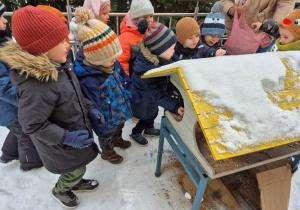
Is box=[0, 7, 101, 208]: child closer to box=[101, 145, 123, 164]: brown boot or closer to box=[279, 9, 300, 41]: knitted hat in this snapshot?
box=[101, 145, 123, 164]: brown boot

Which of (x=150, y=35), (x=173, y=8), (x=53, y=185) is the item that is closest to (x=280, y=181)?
(x=150, y=35)

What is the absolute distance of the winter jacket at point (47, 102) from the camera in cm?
112

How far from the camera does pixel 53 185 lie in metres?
1.97

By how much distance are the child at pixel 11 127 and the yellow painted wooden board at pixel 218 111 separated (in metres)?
1.28

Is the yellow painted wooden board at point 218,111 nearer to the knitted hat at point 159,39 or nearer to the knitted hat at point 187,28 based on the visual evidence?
the knitted hat at point 159,39

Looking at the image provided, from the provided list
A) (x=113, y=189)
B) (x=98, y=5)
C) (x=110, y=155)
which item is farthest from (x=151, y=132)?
(x=98, y=5)

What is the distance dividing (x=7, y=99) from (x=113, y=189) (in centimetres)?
128

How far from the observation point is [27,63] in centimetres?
110

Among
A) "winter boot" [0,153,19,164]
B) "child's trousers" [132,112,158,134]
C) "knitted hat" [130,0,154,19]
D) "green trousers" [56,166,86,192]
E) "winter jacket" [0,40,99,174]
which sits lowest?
"winter boot" [0,153,19,164]

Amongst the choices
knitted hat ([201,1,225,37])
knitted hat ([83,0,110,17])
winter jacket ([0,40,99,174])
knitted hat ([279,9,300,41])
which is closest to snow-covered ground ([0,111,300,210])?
winter jacket ([0,40,99,174])

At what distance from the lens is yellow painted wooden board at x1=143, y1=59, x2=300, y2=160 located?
0.91 m

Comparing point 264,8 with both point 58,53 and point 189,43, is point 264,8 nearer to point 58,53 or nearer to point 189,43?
point 189,43

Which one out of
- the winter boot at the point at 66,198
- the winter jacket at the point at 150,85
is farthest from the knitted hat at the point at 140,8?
the winter boot at the point at 66,198

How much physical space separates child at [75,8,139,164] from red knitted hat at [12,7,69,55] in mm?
308
